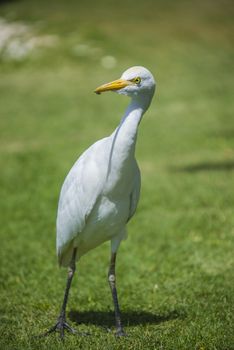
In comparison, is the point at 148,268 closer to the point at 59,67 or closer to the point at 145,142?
the point at 145,142

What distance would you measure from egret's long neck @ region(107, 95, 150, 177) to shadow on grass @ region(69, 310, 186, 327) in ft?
4.64

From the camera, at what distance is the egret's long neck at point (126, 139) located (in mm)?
4441

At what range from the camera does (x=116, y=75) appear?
18.8 meters

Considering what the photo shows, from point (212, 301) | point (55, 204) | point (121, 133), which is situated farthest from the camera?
point (55, 204)

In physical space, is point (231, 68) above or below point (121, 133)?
below

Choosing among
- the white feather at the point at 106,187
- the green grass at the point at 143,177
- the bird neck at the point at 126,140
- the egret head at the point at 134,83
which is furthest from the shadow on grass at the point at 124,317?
the egret head at the point at 134,83

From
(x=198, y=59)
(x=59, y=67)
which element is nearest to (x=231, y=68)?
(x=198, y=59)

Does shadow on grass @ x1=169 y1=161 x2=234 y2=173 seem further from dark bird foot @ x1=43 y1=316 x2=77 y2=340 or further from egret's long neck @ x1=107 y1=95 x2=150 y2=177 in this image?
egret's long neck @ x1=107 y1=95 x2=150 y2=177

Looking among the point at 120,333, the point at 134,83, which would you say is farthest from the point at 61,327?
the point at 134,83

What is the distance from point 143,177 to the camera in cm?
1045

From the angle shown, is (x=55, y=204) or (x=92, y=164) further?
(x=55, y=204)

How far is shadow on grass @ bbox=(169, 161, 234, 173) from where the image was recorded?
423 inches

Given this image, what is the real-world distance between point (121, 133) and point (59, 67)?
53.3 ft

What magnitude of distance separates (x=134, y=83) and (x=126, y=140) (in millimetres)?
411
